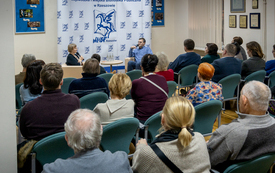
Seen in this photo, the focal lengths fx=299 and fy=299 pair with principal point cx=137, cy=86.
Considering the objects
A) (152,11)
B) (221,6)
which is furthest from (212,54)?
(152,11)

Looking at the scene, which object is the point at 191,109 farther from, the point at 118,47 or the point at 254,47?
the point at 118,47

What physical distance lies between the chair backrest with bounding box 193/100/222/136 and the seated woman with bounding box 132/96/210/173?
1.16 meters

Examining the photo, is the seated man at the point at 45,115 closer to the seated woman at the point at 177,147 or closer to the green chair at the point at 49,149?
the green chair at the point at 49,149

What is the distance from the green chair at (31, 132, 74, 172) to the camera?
219cm

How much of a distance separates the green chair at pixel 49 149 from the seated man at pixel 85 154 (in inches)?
20.8

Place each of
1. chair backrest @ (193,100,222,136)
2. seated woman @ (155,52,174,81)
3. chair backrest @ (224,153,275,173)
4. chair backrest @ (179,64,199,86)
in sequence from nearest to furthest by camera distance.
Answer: chair backrest @ (224,153,275,173), chair backrest @ (193,100,222,136), seated woman @ (155,52,174,81), chair backrest @ (179,64,199,86)

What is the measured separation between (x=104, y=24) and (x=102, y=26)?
8 cm

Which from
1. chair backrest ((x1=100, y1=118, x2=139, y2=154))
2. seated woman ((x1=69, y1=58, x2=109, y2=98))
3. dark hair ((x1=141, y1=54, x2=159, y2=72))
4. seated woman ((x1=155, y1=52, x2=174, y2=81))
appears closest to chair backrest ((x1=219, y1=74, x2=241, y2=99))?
seated woman ((x1=155, y1=52, x2=174, y2=81))

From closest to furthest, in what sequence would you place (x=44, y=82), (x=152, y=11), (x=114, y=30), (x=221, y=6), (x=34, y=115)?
(x=34, y=115)
(x=44, y=82)
(x=221, y=6)
(x=114, y=30)
(x=152, y=11)

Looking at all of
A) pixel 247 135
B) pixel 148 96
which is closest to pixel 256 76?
pixel 148 96

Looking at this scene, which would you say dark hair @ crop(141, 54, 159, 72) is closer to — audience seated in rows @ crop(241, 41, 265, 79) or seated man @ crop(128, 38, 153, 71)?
audience seated in rows @ crop(241, 41, 265, 79)

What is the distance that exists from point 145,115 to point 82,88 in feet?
2.86

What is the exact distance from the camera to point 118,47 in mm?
8711

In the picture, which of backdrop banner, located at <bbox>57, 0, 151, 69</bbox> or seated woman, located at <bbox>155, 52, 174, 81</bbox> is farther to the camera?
backdrop banner, located at <bbox>57, 0, 151, 69</bbox>
